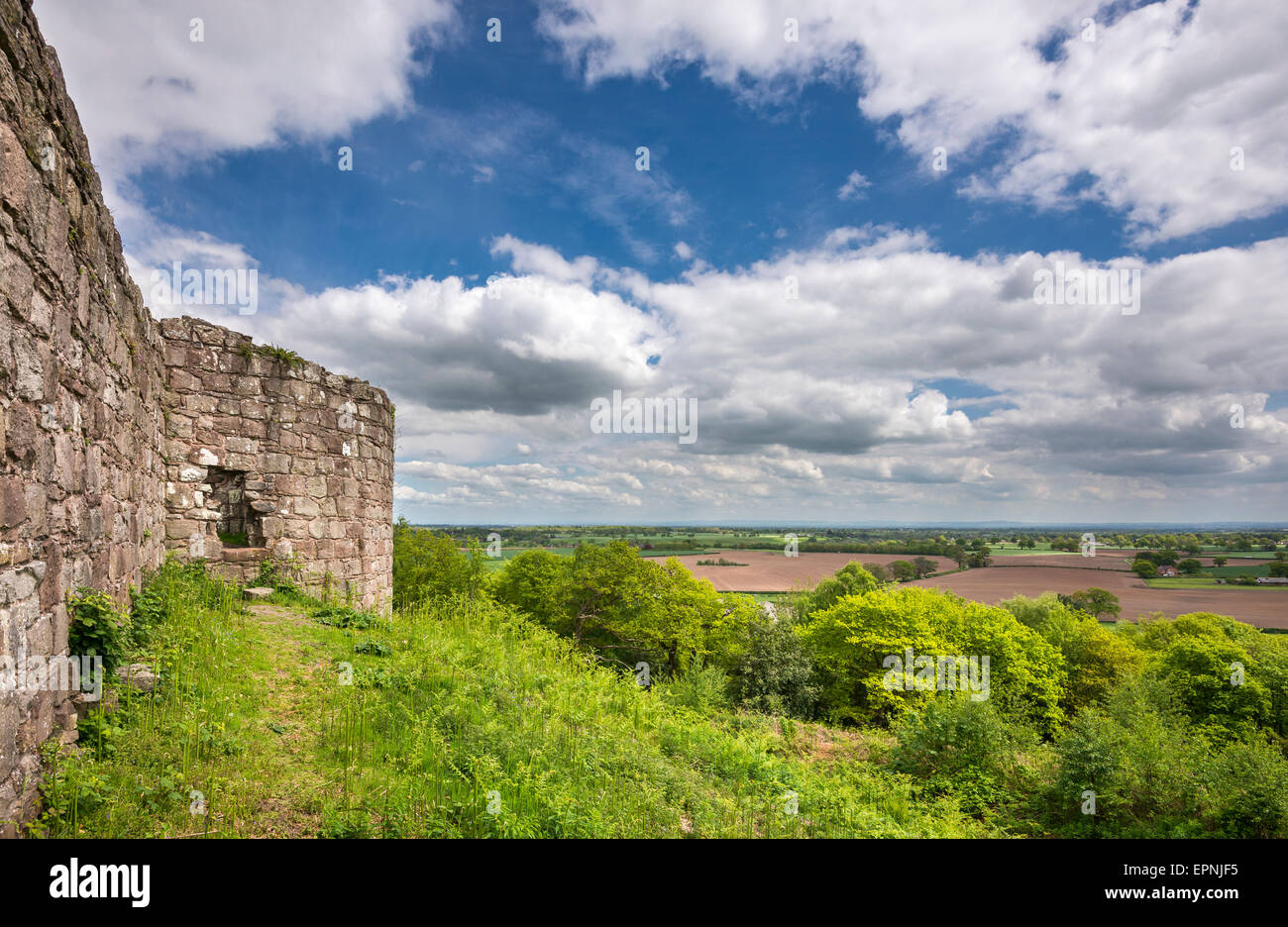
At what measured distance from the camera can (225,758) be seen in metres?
4.12

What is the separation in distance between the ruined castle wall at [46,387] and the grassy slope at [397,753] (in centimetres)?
61

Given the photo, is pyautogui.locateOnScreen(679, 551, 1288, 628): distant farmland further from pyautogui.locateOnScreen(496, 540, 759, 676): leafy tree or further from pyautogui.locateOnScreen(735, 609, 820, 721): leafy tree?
pyautogui.locateOnScreen(735, 609, 820, 721): leafy tree

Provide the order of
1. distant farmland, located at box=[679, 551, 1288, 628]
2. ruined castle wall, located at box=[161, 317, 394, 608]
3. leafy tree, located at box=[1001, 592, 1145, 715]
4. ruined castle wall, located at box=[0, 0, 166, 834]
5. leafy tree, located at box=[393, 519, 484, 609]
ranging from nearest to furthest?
ruined castle wall, located at box=[0, 0, 166, 834], ruined castle wall, located at box=[161, 317, 394, 608], leafy tree, located at box=[393, 519, 484, 609], leafy tree, located at box=[1001, 592, 1145, 715], distant farmland, located at box=[679, 551, 1288, 628]

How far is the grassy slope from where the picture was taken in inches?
145

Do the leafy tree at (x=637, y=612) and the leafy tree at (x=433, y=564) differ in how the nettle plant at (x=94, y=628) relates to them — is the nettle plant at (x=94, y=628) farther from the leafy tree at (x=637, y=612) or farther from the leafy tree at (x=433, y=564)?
the leafy tree at (x=637, y=612)

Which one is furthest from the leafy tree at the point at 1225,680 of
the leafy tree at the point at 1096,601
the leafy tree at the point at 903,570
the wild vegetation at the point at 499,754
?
the leafy tree at the point at 903,570

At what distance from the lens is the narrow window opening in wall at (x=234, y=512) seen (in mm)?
8781

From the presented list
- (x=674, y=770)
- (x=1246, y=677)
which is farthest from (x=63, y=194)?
(x=1246, y=677)

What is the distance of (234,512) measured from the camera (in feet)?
29.2

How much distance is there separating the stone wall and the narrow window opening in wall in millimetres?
22

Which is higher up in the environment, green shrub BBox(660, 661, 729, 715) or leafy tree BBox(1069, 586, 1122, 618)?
green shrub BBox(660, 661, 729, 715)

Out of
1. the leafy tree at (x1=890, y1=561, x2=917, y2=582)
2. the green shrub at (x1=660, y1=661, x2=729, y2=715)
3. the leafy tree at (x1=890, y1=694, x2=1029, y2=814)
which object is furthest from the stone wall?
the leafy tree at (x1=890, y1=561, x2=917, y2=582)

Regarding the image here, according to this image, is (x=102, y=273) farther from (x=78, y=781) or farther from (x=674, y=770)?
(x=674, y=770)
